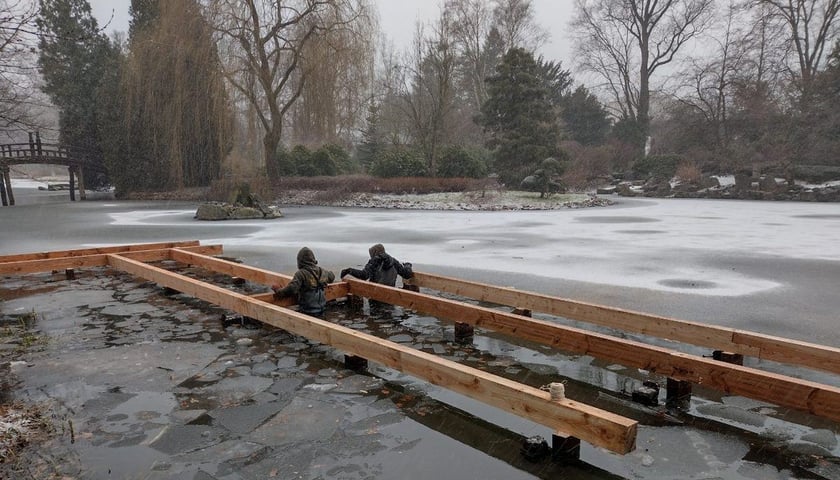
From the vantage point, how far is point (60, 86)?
33.2 meters

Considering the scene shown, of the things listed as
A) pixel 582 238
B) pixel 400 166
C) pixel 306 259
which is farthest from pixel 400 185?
pixel 306 259

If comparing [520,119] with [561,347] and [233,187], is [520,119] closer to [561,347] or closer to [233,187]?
[233,187]

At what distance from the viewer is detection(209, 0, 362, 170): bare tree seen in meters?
22.4

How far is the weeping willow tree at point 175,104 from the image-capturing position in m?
22.8

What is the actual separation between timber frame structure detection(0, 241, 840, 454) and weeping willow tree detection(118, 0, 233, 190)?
760 inches

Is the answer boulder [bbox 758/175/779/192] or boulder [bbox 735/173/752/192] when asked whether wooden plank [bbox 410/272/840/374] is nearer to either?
boulder [bbox 758/175/779/192]

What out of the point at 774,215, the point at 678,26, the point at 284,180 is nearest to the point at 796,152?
the point at 774,215

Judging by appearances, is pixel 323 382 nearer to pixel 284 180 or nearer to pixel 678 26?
pixel 284 180

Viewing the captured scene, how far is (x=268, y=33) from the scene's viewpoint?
2331 centimetres

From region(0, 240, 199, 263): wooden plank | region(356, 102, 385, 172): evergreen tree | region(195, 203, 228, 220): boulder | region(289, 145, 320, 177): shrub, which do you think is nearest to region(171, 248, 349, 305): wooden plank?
region(0, 240, 199, 263): wooden plank

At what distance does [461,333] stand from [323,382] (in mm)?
1491

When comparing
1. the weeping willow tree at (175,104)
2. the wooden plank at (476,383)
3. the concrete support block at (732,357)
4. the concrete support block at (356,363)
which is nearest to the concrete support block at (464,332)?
the concrete support block at (356,363)

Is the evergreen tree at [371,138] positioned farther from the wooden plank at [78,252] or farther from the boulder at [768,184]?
the wooden plank at [78,252]

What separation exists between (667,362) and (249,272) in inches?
211
